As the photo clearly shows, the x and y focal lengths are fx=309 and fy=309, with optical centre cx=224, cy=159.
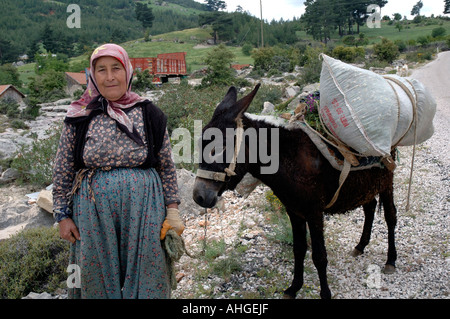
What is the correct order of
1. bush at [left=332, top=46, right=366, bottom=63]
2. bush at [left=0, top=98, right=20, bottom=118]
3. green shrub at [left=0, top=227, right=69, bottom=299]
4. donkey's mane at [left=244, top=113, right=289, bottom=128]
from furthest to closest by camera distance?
bush at [left=332, top=46, right=366, bottom=63] < bush at [left=0, top=98, right=20, bottom=118] < green shrub at [left=0, top=227, right=69, bottom=299] < donkey's mane at [left=244, top=113, right=289, bottom=128]

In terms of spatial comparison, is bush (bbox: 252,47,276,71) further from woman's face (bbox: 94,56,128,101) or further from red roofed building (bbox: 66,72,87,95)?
woman's face (bbox: 94,56,128,101)

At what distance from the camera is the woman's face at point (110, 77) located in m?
2.09

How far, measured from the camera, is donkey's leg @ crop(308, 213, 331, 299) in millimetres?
2792

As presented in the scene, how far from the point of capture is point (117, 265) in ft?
7.04

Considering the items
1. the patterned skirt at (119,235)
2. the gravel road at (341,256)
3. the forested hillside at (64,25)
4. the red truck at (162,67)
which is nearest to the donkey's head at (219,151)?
the patterned skirt at (119,235)

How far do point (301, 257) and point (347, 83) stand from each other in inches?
70.6

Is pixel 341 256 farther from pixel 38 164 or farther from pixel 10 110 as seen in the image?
→ pixel 10 110

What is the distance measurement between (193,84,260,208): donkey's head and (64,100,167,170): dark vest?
40cm

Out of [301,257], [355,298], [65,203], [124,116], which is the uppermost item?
[124,116]

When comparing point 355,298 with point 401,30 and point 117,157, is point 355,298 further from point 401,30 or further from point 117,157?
point 401,30

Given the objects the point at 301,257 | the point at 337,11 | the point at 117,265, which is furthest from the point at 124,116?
the point at 337,11

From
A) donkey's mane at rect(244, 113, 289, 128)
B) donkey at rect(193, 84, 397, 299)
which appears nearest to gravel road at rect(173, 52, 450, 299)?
donkey at rect(193, 84, 397, 299)

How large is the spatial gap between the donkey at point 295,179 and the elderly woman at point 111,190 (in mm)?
488

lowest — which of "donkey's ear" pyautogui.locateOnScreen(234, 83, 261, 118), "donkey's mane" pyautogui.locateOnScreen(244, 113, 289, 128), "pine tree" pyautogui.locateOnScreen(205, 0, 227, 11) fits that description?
"donkey's mane" pyautogui.locateOnScreen(244, 113, 289, 128)
